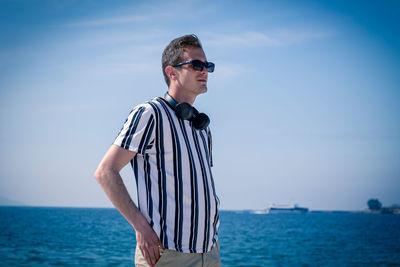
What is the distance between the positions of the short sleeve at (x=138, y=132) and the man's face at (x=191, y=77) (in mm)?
426

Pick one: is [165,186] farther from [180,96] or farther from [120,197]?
[180,96]

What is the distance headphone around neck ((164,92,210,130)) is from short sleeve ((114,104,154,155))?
215 millimetres

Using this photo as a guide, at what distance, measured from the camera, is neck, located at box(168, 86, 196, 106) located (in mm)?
2394

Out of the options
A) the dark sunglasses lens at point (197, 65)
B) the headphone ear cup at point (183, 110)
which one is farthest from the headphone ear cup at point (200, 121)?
the dark sunglasses lens at point (197, 65)

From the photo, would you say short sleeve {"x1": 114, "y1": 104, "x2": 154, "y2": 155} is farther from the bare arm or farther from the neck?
the neck

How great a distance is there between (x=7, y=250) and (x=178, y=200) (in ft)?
103

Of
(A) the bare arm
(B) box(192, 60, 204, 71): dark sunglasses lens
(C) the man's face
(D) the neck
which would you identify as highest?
(B) box(192, 60, 204, 71): dark sunglasses lens

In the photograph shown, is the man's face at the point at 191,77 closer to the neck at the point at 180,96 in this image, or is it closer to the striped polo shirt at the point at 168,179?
the neck at the point at 180,96

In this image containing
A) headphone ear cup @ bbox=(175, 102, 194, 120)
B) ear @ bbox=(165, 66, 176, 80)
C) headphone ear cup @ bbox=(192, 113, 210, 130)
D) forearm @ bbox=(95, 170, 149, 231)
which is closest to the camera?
forearm @ bbox=(95, 170, 149, 231)

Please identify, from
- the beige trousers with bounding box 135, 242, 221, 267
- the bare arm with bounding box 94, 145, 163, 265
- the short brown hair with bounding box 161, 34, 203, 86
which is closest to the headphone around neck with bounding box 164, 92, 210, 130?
the short brown hair with bounding box 161, 34, 203, 86

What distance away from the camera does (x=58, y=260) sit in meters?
24.3

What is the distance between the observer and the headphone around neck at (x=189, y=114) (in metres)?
2.23

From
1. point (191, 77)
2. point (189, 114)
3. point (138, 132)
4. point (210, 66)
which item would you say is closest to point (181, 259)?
point (138, 132)

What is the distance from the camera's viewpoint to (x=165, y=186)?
2018 millimetres
